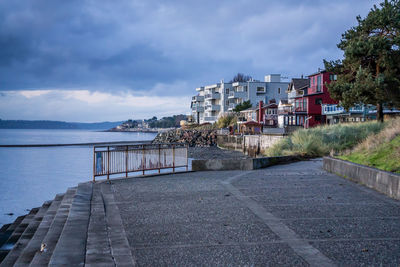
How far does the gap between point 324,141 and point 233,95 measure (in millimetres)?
70807

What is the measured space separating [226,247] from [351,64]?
90.0 feet

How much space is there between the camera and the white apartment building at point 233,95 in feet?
297

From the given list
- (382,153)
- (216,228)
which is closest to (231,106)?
(382,153)

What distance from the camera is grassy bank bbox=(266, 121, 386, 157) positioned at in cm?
2153

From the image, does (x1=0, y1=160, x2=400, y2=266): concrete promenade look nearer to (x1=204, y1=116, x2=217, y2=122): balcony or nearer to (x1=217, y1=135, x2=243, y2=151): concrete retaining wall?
(x1=217, y1=135, x2=243, y2=151): concrete retaining wall

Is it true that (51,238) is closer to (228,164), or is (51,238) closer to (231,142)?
(228,164)

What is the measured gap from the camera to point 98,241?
5738mm

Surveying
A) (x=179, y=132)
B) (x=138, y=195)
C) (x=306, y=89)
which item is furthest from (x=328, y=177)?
(x=179, y=132)

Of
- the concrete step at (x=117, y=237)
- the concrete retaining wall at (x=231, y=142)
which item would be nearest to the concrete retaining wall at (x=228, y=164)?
the concrete step at (x=117, y=237)

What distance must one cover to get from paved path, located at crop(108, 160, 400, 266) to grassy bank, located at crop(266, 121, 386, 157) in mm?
9608

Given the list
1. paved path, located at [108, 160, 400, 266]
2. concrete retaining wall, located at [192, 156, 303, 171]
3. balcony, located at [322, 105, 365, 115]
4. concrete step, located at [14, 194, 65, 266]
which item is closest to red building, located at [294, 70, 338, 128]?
balcony, located at [322, 105, 365, 115]

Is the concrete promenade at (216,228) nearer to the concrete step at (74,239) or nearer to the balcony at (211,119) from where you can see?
the concrete step at (74,239)

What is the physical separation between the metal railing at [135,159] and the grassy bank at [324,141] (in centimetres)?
823

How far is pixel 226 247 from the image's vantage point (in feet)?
18.3
